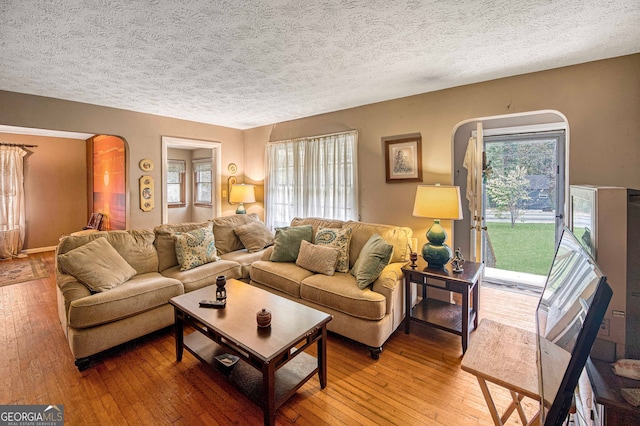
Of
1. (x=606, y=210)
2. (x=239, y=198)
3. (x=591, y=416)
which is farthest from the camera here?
(x=239, y=198)

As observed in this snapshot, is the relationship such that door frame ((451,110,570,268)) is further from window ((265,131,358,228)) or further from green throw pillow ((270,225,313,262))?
green throw pillow ((270,225,313,262))

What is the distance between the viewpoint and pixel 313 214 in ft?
14.1

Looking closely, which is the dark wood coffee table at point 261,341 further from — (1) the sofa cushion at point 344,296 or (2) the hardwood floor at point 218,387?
(1) the sofa cushion at point 344,296

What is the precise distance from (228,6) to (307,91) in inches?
61.4

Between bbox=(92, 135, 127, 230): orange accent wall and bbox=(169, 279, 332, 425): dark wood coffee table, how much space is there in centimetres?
322

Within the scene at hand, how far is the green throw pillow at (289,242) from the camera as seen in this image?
10.7 feet

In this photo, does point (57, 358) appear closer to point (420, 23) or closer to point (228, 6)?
point (228, 6)

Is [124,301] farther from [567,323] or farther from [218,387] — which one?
[567,323]

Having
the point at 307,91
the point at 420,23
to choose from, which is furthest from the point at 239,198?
the point at 420,23

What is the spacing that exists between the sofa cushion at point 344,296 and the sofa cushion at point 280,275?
0.10 meters

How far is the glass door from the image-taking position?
3680mm

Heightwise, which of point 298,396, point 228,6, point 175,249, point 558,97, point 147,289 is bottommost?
point 298,396

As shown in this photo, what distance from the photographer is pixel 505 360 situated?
1.25 m

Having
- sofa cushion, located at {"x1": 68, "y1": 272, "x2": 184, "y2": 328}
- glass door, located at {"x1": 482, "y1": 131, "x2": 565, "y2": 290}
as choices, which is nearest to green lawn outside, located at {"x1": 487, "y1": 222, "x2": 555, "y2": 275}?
glass door, located at {"x1": 482, "y1": 131, "x2": 565, "y2": 290}
